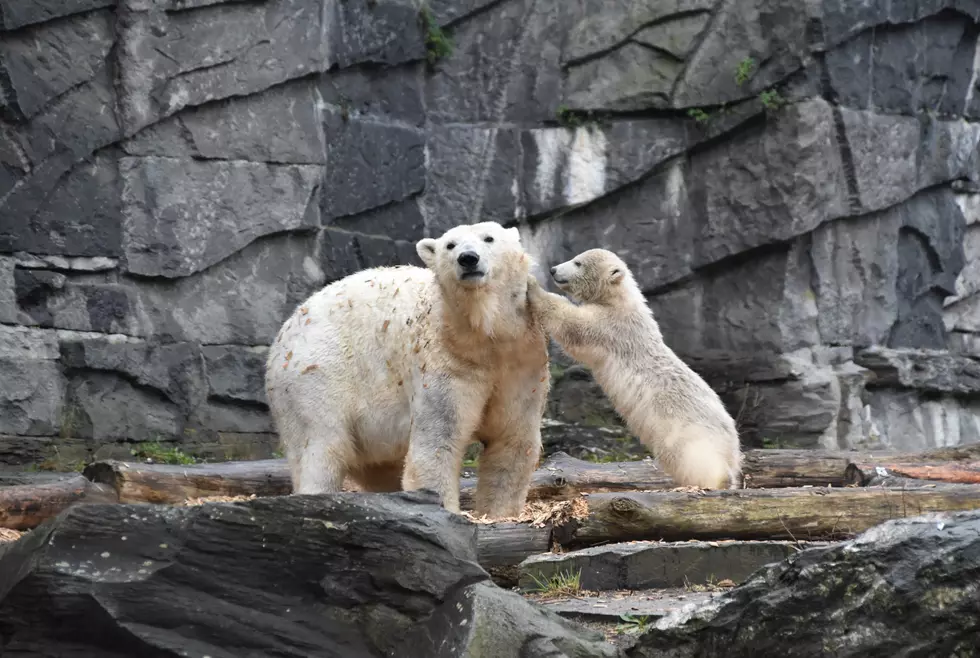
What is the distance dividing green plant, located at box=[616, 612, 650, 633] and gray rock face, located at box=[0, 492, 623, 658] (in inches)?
14.9

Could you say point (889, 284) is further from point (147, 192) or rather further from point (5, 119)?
point (5, 119)

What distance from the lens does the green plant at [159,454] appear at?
30.9 feet

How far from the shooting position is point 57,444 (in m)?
9.17

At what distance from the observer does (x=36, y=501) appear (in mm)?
6070

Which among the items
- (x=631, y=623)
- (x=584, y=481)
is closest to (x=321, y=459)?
(x=584, y=481)

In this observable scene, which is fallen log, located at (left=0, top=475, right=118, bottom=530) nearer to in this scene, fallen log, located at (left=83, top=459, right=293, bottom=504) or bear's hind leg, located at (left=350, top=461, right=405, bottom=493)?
fallen log, located at (left=83, top=459, right=293, bottom=504)

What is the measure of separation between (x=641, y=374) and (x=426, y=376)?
1.24 meters

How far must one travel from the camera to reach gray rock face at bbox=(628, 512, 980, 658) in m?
3.09

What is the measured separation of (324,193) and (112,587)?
722 cm

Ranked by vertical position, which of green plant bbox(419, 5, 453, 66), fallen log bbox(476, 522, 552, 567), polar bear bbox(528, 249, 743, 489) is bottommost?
fallen log bbox(476, 522, 552, 567)

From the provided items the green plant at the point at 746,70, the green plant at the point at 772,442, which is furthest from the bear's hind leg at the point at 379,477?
the green plant at the point at 746,70

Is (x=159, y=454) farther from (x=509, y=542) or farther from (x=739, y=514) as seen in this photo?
(x=739, y=514)

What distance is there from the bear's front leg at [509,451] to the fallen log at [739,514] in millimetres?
591

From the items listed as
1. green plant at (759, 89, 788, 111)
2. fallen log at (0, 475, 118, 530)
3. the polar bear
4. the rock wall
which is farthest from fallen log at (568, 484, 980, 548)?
green plant at (759, 89, 788, 111)
